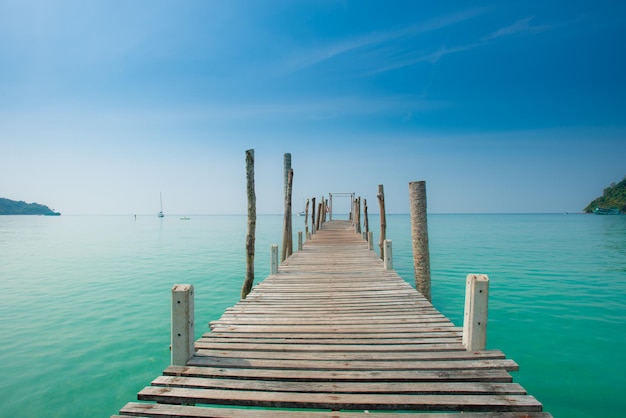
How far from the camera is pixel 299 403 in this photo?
2848 mm

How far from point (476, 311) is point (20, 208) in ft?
694

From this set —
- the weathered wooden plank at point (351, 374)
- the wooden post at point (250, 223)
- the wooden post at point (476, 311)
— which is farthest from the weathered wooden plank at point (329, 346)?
the wooden post at point (250, 223)

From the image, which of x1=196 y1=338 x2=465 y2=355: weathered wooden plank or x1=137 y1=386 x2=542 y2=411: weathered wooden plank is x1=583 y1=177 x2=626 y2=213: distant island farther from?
x1=137 y1=386 x2=542 y2=411: weathered wooden plank

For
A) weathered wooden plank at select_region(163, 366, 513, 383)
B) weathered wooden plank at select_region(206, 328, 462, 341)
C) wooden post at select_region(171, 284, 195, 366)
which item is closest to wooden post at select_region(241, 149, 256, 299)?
weathered wooden plank at select_region(206, 328, 462, 341)

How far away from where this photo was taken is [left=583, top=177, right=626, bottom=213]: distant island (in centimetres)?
9456

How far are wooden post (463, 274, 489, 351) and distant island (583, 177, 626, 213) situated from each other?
12413cm

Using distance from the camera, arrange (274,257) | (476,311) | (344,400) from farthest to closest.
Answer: (274,257) → (476,311) → (344,400)

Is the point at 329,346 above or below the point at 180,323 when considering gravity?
below

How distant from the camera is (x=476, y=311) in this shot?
3.70 metres

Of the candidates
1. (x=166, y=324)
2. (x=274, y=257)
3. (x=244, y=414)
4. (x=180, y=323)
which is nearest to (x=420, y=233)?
(x=274, y=257)

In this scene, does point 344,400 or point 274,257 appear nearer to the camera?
point 344,400

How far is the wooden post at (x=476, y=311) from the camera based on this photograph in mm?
3684

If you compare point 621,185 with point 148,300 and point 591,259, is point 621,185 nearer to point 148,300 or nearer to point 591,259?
point 591,259

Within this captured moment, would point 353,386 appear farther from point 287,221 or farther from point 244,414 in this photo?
point 287,221
